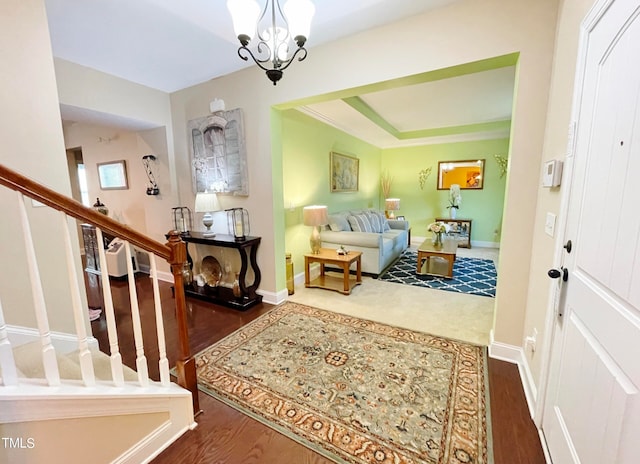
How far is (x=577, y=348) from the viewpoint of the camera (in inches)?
44.1

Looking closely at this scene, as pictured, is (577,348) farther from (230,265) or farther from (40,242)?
(230,265)

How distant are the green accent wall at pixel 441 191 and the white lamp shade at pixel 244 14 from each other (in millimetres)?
5842

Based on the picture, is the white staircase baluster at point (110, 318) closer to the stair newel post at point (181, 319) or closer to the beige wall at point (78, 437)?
the beige wall at point (78, 437)

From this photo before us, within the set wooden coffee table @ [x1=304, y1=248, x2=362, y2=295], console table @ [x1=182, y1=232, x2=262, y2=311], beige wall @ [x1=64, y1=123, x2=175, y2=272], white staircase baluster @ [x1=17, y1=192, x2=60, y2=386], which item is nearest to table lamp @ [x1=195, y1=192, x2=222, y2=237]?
console table @ [x1=182, y1=232, x2=262, y2=311]

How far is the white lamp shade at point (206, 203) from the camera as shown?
3205 millimetres

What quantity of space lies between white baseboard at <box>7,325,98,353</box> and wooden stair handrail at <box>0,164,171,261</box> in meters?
0.85

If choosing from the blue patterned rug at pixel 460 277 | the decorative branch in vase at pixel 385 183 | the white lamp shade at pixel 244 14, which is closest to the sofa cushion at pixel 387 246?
the blue patterned rug at pixel 460 277

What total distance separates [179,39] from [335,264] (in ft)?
9.28

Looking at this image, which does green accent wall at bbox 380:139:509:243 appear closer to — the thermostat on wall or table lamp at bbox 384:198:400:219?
table lamp at bbox 384:198:400:219

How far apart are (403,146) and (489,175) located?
6.69 ft

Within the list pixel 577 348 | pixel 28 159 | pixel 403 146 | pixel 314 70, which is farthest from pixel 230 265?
pixel 403 146

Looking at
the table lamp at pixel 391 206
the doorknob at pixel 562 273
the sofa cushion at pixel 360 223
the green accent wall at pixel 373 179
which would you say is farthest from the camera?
the table lamp at pixel 391 206

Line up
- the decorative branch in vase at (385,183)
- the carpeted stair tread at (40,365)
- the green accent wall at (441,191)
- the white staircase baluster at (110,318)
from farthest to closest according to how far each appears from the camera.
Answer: the decorative branch in vase at (385,183)
the green accent wall at (441,191)
the carpeted stair tread at (40,365)
the white staircase baluster at (110,318)

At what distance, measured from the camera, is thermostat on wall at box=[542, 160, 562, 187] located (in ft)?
4.83
